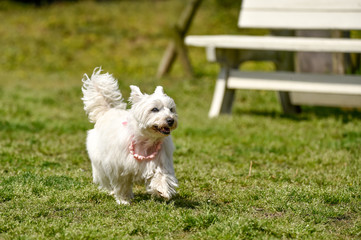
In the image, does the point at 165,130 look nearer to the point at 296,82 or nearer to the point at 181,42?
the point at 296,82

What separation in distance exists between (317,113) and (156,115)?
605 cm

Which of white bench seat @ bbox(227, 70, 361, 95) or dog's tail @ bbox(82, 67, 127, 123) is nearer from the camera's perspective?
dog's tail @ bbox(82, 67, 127, 123)

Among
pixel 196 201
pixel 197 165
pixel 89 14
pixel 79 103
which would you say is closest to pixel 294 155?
pixel 197 165

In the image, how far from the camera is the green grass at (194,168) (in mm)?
3867

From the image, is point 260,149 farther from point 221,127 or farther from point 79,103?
point 79,103

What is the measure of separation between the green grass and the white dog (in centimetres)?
15

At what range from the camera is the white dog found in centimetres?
428

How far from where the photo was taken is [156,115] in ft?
13.9

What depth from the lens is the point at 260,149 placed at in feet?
22.7

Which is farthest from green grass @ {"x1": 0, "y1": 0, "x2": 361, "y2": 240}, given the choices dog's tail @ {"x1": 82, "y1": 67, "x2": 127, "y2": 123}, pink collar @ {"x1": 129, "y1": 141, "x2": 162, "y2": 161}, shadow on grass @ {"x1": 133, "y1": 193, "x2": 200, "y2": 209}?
dog's tail @ {"x1": 82, "y1": 67, "x2": 127, "y2": 123}

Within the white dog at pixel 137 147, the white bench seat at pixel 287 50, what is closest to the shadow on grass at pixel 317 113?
the white bench seat at pixel 287 50

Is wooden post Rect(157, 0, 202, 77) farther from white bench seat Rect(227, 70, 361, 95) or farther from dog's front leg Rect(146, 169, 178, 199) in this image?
dog's front leg Rect(146, 169, 178, 199)

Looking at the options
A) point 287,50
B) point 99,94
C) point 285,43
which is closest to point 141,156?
point 99,94

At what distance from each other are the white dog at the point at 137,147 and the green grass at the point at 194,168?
0.15 m
